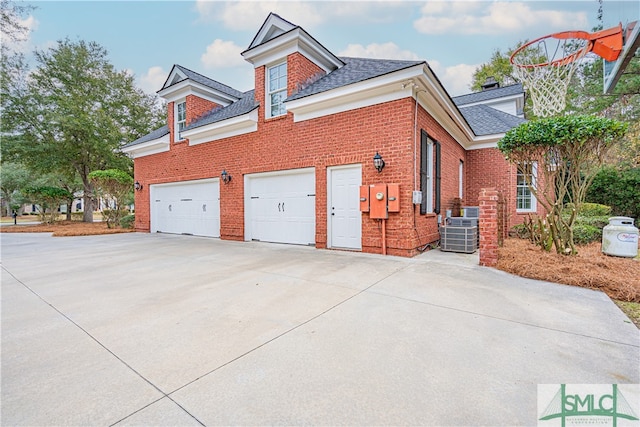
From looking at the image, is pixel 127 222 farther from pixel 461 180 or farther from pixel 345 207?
pixel 461 180

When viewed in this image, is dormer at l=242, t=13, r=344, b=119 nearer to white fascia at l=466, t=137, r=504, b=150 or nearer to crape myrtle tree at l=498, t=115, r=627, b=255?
crape myrtle tree at l=498, t=115, r=627, b=255

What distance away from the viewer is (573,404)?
160 cm

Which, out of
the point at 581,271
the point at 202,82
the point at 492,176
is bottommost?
the point at 581,271

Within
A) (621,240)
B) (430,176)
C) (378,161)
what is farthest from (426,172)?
(621,240)

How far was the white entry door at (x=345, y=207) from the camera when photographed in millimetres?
6676

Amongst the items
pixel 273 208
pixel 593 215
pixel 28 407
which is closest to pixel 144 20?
pixel 273 208

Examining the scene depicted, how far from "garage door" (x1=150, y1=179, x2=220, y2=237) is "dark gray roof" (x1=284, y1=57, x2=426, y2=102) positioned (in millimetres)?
4740

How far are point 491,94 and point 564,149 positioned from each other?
10.7 meters

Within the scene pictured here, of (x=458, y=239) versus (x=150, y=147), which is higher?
A: (x=150, y=147)

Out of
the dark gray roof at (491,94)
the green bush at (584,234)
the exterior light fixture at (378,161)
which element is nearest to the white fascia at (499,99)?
the dark gray roof at (491,94)

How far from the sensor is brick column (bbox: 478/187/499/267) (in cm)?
500

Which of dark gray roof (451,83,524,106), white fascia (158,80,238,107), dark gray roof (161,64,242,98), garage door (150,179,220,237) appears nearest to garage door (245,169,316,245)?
garage door (150,179,220,237)

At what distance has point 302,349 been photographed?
217 cm

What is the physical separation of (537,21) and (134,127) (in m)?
22.5
